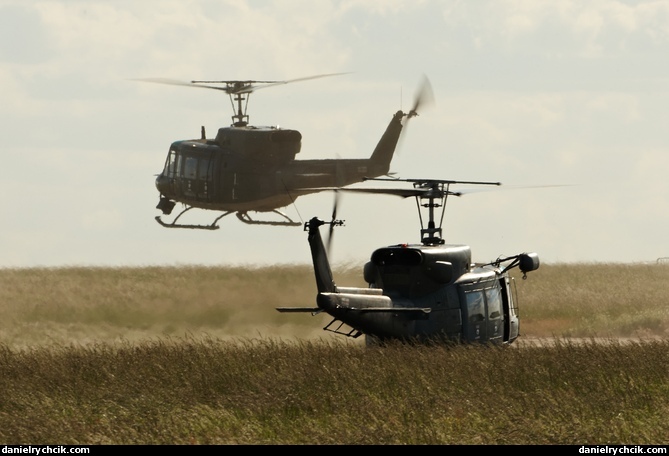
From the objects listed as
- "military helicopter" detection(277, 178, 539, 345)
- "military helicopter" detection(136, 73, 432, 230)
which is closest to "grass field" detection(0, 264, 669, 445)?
"military helicopter" detection(277, 178, 539, 345)

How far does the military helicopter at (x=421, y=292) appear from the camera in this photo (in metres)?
19.2

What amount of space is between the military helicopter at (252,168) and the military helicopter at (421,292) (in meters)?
13.8

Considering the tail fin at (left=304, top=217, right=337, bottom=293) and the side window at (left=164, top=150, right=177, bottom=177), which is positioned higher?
the side window at (left=164, top=150, right=177, bottom=177)

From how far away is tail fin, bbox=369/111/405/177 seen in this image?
36312mm

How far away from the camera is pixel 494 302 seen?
21266 mm

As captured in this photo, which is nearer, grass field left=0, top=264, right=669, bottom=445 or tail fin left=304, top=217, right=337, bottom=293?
grass field left=0, top=264, right=669, bottom=445

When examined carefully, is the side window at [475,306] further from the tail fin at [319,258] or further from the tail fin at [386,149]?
the tail fin at [386,149]

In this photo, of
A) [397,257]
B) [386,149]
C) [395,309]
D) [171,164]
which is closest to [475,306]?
[397,257]

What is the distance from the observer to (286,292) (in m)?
34.7

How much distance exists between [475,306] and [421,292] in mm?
1085

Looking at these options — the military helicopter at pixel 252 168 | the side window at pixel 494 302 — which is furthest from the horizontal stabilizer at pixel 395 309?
the military helicopter at pixel 252 168

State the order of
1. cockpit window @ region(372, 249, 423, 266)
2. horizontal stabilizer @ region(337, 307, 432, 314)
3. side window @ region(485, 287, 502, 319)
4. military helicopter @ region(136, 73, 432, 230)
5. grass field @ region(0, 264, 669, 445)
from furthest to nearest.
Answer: military helicopter @ region(136, 73, 432, 230)
side window @ region(485, 287, 502, 319)
cockpit window @ region(372, 249, 423, 266)
horizontal stabilizer @ region(337, 307, 432, 314)
grass field @ region(0, 264, 669, 445)

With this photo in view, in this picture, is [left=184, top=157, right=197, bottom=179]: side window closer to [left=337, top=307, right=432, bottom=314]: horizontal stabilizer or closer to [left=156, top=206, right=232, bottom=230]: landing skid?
[left=156, top=206, right=232, bottom=230]: landing skid
